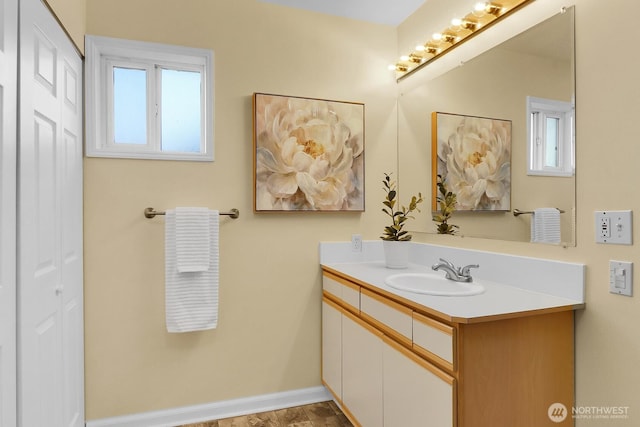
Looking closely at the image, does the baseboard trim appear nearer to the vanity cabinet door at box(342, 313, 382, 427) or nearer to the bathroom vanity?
the vanity cabinet door at box(342, 313, 382, 427)

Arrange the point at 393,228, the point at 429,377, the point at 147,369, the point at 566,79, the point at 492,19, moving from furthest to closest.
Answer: the point at 393,228 → the point at 147,369 → the point at 492,19 → the point at 566,79 → the point at 429,377

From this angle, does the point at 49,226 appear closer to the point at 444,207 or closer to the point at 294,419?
the point at 294,419

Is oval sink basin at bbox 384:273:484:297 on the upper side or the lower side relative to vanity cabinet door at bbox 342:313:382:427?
upper

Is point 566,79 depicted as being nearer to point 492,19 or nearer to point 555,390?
point 492,19

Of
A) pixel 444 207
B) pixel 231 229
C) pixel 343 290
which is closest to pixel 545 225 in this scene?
pixel 444 207

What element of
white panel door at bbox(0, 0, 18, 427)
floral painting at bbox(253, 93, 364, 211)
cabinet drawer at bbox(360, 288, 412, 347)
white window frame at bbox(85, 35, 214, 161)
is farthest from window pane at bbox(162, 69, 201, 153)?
cabinet drawer at bbox(360, 288, 412, 347)

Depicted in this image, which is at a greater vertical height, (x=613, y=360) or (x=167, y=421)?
(x=613, y=360)

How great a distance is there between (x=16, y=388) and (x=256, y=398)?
4.58 ft

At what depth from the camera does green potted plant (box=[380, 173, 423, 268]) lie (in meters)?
2.27

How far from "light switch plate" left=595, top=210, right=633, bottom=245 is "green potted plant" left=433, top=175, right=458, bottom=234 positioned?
800 mm

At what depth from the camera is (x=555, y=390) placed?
4.57 ft

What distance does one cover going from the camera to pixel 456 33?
2062 millimetres

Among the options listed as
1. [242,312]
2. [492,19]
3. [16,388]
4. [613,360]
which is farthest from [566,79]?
[16,388]

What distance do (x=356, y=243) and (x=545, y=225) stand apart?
1191mm
